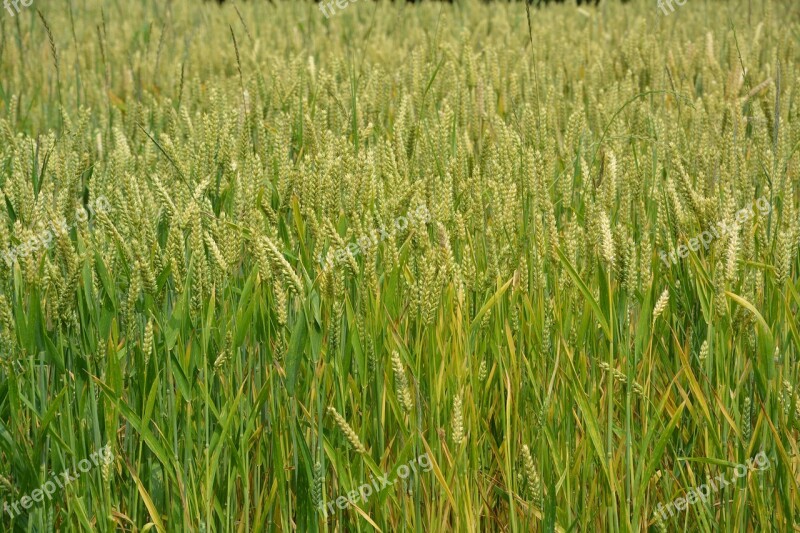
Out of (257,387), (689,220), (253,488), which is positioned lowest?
(253,488)

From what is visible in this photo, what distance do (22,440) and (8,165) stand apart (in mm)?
1452

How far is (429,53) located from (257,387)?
2.83m

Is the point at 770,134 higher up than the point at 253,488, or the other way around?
the point at 770,134

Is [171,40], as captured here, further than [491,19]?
No

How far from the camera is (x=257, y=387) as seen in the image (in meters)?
1.62

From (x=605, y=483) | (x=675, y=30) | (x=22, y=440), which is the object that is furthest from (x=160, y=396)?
(x=675, y=30)

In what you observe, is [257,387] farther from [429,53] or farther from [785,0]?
[785,0]

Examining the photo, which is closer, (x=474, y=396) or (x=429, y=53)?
(x=474, y=396)

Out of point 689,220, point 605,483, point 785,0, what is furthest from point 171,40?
point 605,483

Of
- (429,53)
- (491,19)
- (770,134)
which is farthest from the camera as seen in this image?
(491,19)

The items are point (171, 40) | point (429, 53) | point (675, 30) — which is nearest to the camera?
point (429, 53)

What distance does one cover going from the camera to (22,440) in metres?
1.42

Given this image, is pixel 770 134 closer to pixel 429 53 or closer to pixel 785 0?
pixel 429 53

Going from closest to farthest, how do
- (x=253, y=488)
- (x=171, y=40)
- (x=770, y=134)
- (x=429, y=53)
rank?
(x=253, y=488) < (x=770, y=134) < (x=429, y=53) < (x=171, y=40)
